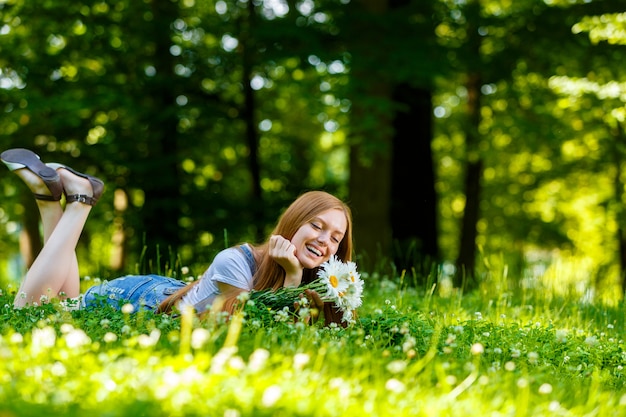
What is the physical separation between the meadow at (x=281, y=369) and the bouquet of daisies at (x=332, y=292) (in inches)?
6.7

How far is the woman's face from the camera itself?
4.98m

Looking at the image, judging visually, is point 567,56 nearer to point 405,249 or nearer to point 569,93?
point 569,93

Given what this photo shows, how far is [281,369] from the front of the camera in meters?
3.15

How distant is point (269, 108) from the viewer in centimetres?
1612

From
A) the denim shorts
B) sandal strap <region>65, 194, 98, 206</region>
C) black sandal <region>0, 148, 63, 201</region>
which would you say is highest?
black sandal <region>0, 148, 63, 201</region>

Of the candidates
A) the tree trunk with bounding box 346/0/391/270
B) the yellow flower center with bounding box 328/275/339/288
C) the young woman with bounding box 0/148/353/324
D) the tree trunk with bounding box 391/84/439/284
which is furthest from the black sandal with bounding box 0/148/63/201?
the tree trunk with bounding box 391/84/439/284

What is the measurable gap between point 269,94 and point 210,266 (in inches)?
409

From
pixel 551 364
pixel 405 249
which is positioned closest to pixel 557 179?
pixel 405 249

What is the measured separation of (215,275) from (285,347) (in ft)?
4.10

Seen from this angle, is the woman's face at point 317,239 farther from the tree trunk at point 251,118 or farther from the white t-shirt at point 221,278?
the tree trunk at point 251,118

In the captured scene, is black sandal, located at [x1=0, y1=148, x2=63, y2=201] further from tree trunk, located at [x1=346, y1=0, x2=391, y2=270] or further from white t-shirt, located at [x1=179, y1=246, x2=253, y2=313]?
tree trunk, located at [x1=346, y1=0, x2=391, y2=270]

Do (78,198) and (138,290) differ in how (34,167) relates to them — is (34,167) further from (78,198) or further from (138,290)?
(138,290)

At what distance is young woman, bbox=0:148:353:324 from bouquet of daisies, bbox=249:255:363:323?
3.4 inches

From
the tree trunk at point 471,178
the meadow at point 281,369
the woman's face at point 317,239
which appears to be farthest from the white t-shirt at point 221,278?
the tree trunk at point 471,178
